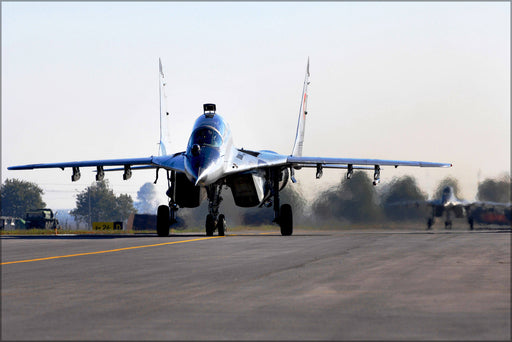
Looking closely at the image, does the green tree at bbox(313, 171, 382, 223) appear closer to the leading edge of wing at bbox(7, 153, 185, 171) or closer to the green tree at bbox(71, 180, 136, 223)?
the leading edge of wing at bbox(7, 153, 185, 171)

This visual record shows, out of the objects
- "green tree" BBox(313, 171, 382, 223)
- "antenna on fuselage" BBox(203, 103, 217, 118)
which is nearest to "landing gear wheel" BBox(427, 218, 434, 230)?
"green tree" BBox(313, 171, 382, 223)

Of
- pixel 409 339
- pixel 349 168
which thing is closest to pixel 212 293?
pixel 409 339

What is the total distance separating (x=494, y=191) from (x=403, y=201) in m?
6.54

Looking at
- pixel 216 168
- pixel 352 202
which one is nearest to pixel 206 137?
pixel 216 168

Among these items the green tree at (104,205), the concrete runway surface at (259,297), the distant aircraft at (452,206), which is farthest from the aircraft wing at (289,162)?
the green tree at (104,205)

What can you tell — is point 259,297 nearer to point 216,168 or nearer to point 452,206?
point 216,168

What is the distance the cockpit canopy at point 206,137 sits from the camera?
101 feet

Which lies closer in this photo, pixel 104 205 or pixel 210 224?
pixel 210 224

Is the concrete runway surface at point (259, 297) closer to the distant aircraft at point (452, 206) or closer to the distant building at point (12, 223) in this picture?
the distant aircraft at point (452, 206)

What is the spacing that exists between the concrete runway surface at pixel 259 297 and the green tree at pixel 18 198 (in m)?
146

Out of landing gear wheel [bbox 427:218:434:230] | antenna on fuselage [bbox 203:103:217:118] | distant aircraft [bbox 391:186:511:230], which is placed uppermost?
antenna on fuselage [bbox 203:103:217:118]

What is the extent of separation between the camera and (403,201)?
44.9 m

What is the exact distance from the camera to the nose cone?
2958 cm

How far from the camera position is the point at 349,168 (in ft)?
125
